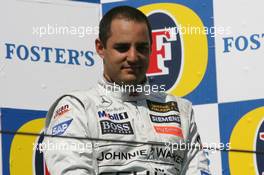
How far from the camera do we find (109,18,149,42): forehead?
240cm

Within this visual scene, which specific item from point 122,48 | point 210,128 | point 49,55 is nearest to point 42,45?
point 49,55

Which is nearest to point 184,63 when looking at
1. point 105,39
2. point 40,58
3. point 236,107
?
point 236,107

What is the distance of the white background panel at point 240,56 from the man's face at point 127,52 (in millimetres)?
773

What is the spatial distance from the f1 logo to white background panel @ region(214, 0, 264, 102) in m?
0.16

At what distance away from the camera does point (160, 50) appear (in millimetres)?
3188

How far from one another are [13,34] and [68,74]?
0.23 metres

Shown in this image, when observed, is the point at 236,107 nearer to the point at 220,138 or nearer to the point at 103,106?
the point at 220,138

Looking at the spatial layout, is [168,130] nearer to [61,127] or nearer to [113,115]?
[113,115]

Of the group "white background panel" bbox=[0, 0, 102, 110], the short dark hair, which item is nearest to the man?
the short dark hair

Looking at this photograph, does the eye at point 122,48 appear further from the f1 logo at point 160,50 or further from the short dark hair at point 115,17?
the f1 logo at point 160,50

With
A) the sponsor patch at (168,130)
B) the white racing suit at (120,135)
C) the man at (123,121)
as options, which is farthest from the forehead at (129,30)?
the sponsor patch at (168,130)

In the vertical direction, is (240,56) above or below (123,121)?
above

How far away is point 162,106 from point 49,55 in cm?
78

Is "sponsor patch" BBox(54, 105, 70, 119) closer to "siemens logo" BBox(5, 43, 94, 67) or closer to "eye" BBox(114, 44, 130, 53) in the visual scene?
"eye" BBox(114, 44, 130, 53)
